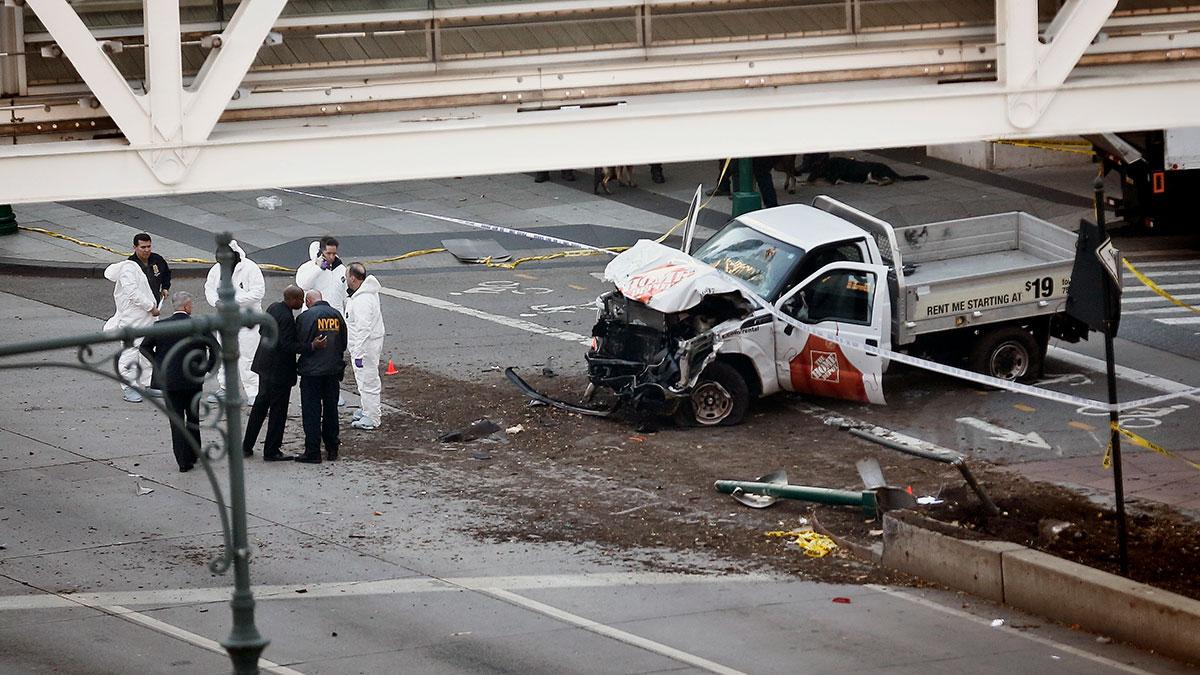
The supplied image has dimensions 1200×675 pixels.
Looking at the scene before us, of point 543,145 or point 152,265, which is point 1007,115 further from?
point 152,265

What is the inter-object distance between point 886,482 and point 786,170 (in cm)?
1349

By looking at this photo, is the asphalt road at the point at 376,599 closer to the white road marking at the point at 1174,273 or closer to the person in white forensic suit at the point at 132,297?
the person in white forensic suit at the point at 132,297

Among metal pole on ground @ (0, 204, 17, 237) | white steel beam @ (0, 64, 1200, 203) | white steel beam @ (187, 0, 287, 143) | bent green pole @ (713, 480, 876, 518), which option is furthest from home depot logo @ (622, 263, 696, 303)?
metal pole on ground @ (0, 204, 17, 237)

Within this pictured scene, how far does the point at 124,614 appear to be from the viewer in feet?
35.7

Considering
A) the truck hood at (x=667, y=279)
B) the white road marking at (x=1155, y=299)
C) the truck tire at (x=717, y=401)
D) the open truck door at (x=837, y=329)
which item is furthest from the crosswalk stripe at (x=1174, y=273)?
the truck tire at (x=717, y=401)

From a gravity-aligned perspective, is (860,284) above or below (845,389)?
above

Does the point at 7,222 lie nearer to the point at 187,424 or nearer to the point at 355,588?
the point at 187,424

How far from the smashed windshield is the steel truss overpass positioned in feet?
17.2

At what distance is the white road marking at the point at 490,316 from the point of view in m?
18.5

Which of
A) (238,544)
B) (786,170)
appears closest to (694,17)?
(238,544)

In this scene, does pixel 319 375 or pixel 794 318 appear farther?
pixel 794 318

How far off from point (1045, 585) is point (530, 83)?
4640 mm

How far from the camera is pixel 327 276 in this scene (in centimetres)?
1606

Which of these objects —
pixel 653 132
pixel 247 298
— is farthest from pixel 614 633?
pixel 247 298
